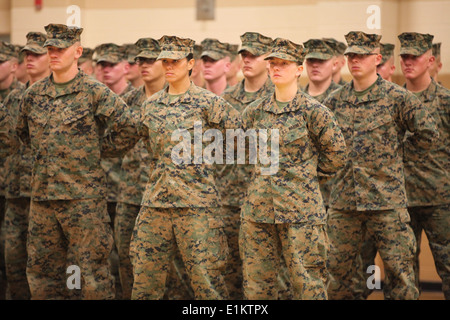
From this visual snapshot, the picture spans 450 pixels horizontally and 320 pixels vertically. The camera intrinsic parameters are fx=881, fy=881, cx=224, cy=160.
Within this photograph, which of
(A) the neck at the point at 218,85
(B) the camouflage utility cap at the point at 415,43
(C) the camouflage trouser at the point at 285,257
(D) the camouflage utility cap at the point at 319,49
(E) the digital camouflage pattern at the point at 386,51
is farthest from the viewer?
(A) the neck at the point at 218,85

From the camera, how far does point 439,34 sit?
305 inches

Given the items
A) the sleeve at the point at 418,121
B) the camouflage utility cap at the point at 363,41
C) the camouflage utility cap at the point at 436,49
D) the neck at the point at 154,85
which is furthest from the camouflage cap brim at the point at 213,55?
the sleeve at the point at 418,121

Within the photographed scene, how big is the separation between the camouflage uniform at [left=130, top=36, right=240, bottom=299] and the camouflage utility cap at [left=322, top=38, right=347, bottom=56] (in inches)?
68.6

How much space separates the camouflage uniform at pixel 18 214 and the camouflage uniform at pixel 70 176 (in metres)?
0.66

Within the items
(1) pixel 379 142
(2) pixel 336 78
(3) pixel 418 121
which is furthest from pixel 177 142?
(2) pixel 336 78

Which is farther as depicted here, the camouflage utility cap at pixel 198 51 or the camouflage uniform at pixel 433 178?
the camouflage utility cap at pixel 198 51

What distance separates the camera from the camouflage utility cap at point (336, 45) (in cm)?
697

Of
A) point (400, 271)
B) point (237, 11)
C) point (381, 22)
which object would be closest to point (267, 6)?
point (237, 11)

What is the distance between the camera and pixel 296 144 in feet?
17.4

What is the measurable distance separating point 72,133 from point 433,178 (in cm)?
263

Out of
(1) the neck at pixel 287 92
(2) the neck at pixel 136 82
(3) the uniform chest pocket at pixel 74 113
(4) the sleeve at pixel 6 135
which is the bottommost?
(4) the sleeve at pixel 6 135

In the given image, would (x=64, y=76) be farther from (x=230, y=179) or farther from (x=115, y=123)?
(x=230, y=179)

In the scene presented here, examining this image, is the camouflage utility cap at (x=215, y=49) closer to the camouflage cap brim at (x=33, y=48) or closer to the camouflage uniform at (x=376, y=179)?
the camouflage cap brim at (x=33, y=48)

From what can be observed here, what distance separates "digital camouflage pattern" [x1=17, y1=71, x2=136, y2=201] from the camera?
18.9 feet
